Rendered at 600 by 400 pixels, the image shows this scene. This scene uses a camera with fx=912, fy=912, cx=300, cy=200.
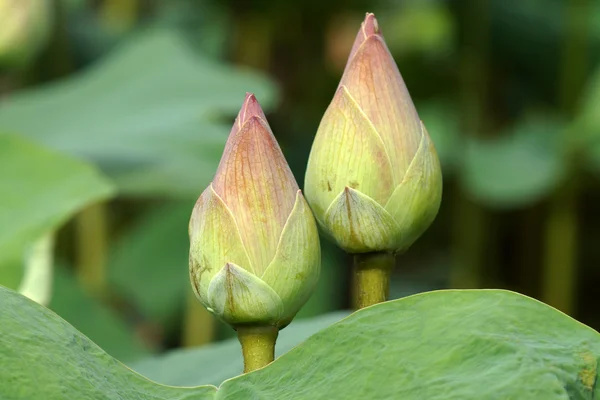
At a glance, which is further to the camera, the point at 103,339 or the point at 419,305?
the point at 103,339

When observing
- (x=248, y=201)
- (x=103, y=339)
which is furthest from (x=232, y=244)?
(x=103, y=339)

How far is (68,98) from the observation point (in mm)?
1622

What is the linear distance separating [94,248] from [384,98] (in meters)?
1.57

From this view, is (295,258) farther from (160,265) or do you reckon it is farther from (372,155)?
(160,265)

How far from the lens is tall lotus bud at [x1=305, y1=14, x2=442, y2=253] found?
0.49 metres

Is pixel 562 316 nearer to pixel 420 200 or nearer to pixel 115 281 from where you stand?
pixel 420 200

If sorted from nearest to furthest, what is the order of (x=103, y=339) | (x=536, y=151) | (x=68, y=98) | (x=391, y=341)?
(x=391, y=341) < (x=103, y=339) < (x=68, y=98) < (x=536, y=151)

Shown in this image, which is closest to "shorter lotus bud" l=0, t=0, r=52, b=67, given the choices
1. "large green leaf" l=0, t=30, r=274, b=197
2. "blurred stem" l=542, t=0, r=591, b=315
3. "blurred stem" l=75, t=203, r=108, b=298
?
"large green leaf" l=0, t=30, r=274, b=197

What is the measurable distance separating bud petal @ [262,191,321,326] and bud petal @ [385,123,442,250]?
51 mm

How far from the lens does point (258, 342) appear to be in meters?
0.50

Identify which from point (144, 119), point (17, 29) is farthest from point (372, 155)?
point (17, 29)

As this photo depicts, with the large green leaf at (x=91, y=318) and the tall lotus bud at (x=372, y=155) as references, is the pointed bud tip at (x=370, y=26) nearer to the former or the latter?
the tall lotus bud at (x=372, y=155)

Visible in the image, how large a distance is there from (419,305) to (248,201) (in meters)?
0.10

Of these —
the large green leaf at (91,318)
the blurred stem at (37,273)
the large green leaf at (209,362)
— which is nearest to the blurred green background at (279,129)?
the large green leaf at (91,318)
